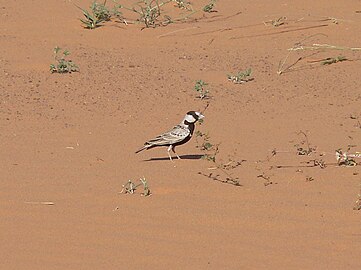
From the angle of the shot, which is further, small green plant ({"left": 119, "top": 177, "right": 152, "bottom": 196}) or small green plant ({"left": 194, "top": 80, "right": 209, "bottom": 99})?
small green plant ({"left": 194, "top": 80, "right": 209, "bottom": 99})

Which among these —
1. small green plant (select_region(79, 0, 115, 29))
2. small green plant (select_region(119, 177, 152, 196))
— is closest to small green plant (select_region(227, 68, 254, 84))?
small green plant (select_region(79, 0, 115, 29))

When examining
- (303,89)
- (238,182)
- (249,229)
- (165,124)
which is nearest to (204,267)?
(249,229)

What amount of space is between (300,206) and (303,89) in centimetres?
491

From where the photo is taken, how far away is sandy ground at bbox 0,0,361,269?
606cm

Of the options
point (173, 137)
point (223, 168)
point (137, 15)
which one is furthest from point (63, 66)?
point (223, 168)

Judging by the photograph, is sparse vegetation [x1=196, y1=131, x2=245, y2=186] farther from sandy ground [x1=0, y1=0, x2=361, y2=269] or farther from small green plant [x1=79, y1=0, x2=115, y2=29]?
small green plant [x1=79, y1=0, x2=115, y2=29]

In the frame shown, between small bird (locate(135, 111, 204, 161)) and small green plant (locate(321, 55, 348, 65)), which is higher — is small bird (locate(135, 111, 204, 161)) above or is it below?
below

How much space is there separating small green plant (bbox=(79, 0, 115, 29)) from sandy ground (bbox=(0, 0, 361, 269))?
185 mm

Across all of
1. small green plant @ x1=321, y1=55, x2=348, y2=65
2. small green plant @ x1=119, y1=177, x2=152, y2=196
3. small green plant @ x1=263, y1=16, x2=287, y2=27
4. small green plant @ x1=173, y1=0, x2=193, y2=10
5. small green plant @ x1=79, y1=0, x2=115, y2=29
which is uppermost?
small green plant @ x1=173, y1=0, x2=193, y2=10

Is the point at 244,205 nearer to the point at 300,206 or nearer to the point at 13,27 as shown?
the point at 300,206

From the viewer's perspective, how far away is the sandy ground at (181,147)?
6.06 meters

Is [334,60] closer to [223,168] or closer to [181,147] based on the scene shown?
[181,147]

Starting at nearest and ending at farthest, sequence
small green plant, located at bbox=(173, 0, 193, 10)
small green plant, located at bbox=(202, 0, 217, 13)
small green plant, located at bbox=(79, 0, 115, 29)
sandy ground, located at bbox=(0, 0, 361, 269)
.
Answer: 1. sandy ground, located at bbox=(0, 0, 361, 269)
2. small green plant, located at bbox=(79, 0, 115, 29)
3. small green plant, located at bbox=(202, 0, 217, 13)
4. small green plant, located at bbox=(173, 0, 193, 10)

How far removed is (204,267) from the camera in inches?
222
